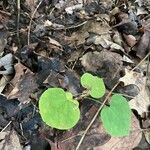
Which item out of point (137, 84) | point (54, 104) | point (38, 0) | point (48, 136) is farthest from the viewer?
point (38, 0)

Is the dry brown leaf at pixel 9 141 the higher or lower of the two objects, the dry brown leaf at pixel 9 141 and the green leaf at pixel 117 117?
the lower

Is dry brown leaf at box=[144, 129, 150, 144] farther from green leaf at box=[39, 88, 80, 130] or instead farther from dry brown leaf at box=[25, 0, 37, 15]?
dry brown leaf at box=[25, 0, 37, 15]

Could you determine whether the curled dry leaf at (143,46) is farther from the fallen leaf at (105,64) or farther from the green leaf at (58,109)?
the green leaf at (58,109)

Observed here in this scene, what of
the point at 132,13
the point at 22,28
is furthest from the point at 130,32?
the point at 22,28

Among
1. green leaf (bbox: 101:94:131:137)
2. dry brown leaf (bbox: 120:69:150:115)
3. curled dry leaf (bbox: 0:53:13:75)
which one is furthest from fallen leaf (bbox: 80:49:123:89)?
curled dry leaf (bbox: 0:53:13:75)

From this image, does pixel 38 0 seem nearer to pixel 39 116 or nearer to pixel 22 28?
pixel 22 28

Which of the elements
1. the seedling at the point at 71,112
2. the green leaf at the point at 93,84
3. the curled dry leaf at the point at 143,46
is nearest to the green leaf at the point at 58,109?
the seedling at the point at 71,112
